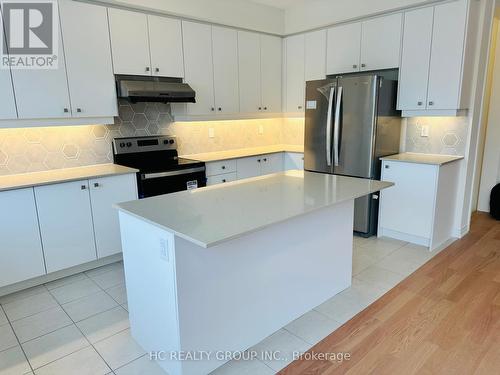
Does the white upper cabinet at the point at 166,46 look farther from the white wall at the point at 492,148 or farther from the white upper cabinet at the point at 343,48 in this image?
the white wall at the point at 492,148

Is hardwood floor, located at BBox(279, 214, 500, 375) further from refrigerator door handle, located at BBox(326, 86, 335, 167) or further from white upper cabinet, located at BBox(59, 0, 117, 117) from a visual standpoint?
white upper cabinet, located at BBox(59, 0, 117, 117)

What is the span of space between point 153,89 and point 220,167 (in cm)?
110

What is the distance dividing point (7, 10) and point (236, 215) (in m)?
2.49

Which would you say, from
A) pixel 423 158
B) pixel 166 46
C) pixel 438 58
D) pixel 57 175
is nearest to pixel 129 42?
pixel 166 46

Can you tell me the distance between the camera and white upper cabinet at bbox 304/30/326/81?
14.1 ft

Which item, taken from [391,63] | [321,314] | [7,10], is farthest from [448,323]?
[7,10]

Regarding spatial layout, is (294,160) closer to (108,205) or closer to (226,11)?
(226,11)

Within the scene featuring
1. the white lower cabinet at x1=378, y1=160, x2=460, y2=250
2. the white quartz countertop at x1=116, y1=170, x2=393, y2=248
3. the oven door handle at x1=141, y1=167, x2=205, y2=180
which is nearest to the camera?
the white quartz countertop at x1=116, y1=170, x2=393, y2=248

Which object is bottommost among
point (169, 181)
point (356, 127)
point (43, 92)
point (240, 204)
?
point (169, 181)

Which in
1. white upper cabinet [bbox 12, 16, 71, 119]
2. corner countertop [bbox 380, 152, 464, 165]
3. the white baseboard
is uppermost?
white upper cabinet [bbox 12, 16, 71, 119]

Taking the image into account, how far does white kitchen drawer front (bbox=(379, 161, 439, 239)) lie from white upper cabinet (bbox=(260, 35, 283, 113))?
5.88 feet

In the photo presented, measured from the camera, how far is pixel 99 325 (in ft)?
7.70

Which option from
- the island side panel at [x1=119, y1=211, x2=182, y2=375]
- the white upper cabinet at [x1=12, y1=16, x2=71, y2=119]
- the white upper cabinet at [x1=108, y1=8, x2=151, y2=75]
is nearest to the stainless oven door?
the white upper cabinet at [x1=12, y1=16, x2=71, y2=119]

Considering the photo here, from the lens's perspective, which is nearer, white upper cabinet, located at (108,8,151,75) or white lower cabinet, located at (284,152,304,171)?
white upper cabinet, located at (108,8,151,75)
